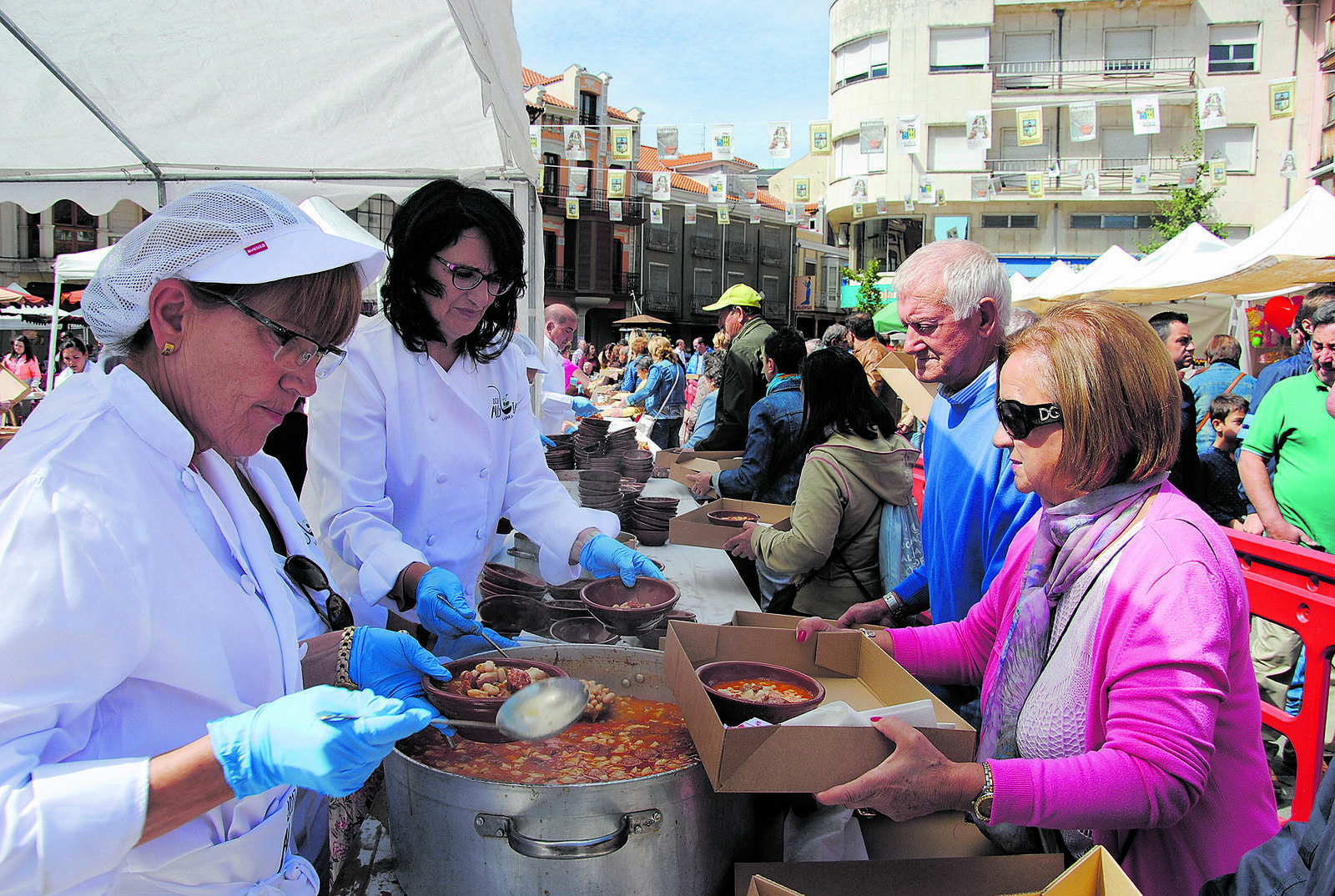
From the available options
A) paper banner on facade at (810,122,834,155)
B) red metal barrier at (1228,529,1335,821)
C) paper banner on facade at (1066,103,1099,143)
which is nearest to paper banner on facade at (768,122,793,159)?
paper banner on facade at (810,122,834,155)

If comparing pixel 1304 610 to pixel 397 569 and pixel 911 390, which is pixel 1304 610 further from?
pixel 397 569

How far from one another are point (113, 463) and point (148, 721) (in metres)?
0.32

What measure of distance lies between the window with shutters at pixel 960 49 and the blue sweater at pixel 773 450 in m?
28.1

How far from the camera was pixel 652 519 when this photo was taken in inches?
145

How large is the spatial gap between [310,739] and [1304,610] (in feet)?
10.5

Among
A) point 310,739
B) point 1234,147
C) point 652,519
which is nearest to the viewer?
point 310,739

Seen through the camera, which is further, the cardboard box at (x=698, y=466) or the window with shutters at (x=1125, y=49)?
the window with shutters at (x=1125, y=49)

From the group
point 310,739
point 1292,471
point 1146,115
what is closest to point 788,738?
point 310,739

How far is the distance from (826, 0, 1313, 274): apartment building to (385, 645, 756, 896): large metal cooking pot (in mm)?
26653

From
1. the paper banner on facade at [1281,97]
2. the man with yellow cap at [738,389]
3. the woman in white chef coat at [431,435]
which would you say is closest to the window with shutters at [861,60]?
the paper banner on facade at [1281,97]

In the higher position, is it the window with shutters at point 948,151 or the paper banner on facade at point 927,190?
the window with shutters at point 948,151

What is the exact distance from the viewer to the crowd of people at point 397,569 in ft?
2.96

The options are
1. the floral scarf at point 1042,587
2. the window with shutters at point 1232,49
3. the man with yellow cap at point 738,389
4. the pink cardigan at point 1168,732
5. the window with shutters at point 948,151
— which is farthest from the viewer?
the window with shutters at point 948,151

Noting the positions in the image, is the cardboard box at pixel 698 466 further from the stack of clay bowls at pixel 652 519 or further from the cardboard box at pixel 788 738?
the cardboard box at pixel 788 738
